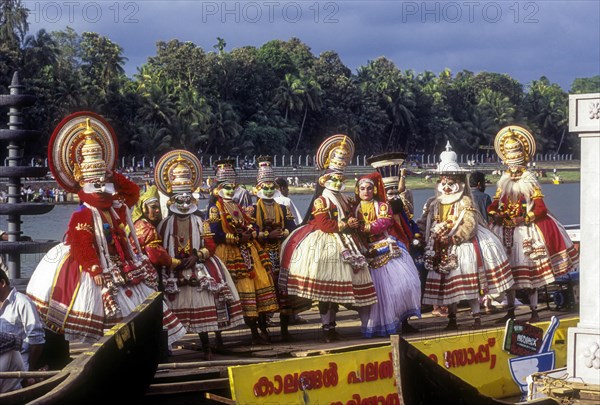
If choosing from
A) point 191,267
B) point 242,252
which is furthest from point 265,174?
point 191,267

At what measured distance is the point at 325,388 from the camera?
8.20m

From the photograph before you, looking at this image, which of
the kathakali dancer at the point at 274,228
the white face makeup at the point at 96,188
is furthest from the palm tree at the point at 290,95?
the white face makeup at the point at 96,188

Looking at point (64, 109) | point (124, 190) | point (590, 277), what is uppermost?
point (64, 109)

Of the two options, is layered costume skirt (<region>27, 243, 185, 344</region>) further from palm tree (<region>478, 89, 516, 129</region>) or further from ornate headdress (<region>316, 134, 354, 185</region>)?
palm tree (<region>478, 89, 516, 129</region>)

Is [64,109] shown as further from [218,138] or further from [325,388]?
[325,388]

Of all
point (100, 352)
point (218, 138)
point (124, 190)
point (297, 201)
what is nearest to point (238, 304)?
point (124, 190)

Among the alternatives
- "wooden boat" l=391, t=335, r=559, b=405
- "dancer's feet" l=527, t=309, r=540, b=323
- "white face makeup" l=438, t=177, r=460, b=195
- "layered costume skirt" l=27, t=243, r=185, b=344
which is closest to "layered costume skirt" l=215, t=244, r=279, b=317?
"layered costume skirt" l=27, t=243, r=185, b=344

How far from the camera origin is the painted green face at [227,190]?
34.2 ft

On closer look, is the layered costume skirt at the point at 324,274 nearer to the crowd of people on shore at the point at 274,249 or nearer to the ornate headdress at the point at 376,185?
the crowd of people on shore at the point at 274,249

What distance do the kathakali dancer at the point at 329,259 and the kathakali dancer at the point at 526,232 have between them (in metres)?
2.15

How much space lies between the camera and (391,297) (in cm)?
1059

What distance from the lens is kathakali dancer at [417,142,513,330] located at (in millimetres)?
11125

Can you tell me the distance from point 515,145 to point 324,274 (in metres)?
3.11

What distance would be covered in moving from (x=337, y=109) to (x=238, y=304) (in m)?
60.5
